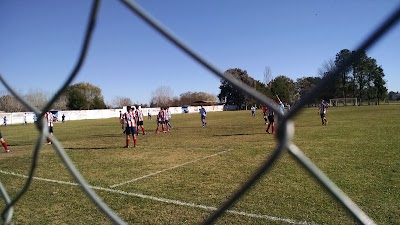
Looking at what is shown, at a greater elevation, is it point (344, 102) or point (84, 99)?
point (84, 99)

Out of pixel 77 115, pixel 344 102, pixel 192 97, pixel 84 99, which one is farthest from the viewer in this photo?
pixel 192 97

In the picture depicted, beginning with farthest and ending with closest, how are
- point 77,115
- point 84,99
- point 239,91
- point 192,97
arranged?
point 192,97
point 84,99
point 77,115
point 239,91

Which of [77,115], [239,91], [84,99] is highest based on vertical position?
[84,99]

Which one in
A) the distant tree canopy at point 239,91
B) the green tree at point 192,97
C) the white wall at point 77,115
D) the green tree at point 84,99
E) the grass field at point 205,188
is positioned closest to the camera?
the distant tree canopy at point 239,91

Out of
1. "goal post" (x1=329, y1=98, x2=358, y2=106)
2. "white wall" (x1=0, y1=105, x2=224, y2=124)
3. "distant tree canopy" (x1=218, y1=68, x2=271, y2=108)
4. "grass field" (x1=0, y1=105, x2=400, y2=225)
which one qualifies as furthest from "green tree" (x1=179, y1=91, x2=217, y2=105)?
"grass field" (x1=0, y1=105, x2=400, y2=225)

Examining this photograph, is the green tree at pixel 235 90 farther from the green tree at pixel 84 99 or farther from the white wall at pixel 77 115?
the green tree at pixel 84 99

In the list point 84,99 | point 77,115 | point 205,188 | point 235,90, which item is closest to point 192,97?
point 84,99

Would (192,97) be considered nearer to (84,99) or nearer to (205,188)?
(84,99)

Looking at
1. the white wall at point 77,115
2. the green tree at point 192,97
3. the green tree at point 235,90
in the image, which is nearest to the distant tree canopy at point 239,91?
the green tree at point 235,90

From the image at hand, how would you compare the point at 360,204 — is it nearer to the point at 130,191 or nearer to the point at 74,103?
the point at 130,191

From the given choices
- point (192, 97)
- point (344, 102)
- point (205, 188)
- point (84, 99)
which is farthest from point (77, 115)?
point (192, 97)

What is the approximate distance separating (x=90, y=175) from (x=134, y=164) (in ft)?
5.08

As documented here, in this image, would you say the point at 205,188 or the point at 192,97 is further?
the point at 192,97

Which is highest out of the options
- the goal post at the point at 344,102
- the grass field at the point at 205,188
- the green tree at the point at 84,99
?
the green tree at the point at 84,99
